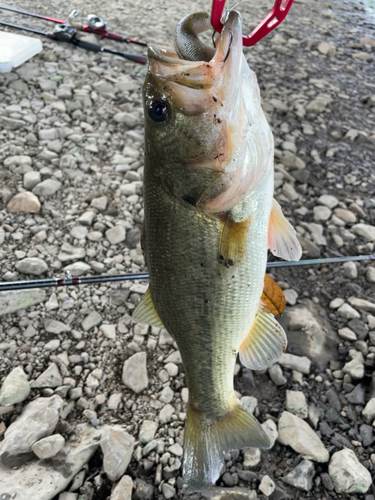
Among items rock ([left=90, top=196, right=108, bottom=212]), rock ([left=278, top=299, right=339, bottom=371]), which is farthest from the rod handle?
rock ([left=278, top=299, right=339, bottom=371])

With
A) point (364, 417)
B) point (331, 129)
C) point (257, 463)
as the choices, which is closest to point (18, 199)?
point (257, 463)

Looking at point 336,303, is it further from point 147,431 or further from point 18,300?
point 18,300

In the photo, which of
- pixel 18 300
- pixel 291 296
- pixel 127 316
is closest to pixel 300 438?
pixel 291 296

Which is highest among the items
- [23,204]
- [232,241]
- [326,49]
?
[232,241]

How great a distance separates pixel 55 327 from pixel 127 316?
18.9 inches

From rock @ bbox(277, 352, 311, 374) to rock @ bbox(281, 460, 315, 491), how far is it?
607mm

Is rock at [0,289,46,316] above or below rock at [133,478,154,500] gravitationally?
above

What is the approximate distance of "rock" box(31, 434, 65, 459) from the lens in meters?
2.43

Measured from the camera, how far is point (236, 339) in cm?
172

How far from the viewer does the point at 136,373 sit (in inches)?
116

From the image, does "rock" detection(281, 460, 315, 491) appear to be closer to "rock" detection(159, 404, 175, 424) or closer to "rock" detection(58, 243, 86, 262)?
"rock" detection(159, 404, 175, 424)

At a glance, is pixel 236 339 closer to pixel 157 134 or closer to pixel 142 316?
pixel 142 316

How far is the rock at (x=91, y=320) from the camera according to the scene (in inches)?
127

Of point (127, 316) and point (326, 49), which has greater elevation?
point (326, 49)
